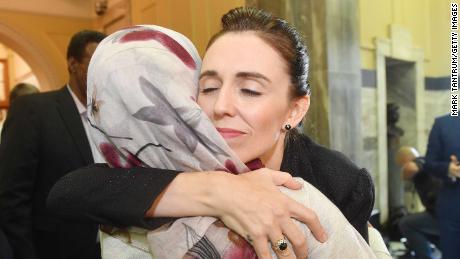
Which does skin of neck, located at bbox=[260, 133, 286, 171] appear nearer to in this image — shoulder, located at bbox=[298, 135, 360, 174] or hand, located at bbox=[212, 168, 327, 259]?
shoulder, located at bbox=[298, 135, 360, 174]

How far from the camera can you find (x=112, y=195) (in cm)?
77

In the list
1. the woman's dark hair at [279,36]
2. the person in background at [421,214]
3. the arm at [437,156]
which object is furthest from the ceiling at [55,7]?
the woman's dark hair at [279,36]

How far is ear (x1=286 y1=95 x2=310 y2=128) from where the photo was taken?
1.05 metres

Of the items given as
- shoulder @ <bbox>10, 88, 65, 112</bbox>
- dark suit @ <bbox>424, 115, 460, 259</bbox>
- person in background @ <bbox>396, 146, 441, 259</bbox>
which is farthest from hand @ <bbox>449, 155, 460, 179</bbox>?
shoulder @ <bbox>10, 88, 65, 112</bbox>

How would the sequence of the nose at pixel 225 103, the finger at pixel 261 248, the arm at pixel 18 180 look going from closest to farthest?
the finger at pixel 261 248 → the nose at pixel 225 103 → the arm at pixel 18 180

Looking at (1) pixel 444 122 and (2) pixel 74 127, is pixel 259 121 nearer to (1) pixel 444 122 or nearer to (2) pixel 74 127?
(2) pixel 74 127

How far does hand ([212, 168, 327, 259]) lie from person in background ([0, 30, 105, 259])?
1322 mm

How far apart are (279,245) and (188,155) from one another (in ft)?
0.76

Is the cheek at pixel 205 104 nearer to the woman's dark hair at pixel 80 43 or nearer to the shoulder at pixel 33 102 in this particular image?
the shoulder at pixel 33 102

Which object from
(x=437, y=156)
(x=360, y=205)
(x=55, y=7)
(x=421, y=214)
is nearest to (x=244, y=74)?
(x=360, y=205)

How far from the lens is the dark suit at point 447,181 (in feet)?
8.82

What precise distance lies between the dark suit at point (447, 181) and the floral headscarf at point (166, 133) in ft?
7.44

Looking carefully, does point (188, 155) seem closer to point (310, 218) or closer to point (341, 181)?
point (310, 218)

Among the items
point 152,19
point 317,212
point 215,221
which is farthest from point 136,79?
point 152,19
